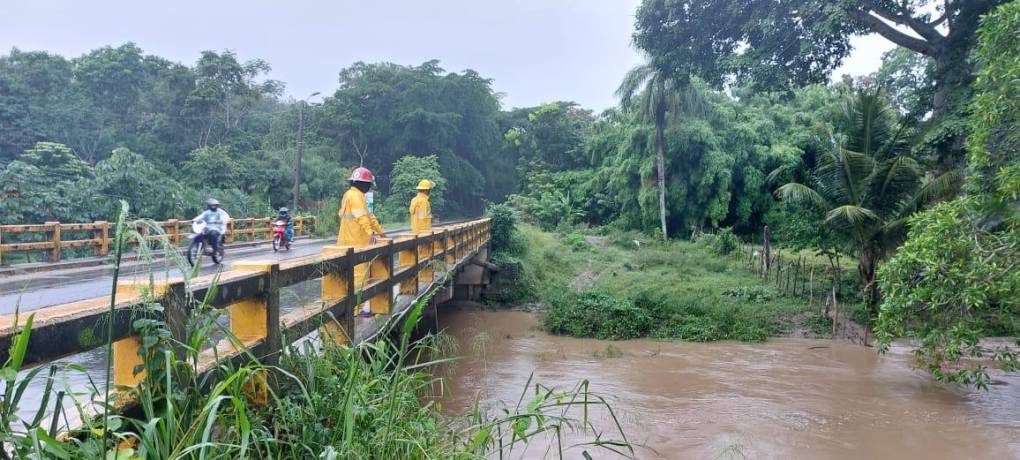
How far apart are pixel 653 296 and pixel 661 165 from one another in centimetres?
1595

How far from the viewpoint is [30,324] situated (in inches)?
68.2

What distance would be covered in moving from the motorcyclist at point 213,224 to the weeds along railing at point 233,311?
25.0 feet

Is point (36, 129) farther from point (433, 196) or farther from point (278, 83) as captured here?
point (278, 83)

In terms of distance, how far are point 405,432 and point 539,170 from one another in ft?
136

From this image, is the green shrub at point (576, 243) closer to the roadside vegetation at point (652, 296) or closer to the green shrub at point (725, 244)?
the roadside vegetation at point (652, 296)

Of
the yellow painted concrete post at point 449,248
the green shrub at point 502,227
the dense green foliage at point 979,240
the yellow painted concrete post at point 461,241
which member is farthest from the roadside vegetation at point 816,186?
the yellow painted concrete post at point 449,248

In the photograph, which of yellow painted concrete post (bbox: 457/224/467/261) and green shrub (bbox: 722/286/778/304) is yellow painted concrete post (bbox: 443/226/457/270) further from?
green shrub (bbox: 722/286/778/304)

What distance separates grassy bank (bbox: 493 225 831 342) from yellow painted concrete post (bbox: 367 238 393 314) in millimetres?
7602

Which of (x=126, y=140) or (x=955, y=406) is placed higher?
(x=126, y=140)

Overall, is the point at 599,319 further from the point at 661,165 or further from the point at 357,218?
the point at 661,165

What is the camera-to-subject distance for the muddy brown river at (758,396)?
6.59 meters

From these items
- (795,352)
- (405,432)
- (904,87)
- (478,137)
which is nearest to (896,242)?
(795,352)

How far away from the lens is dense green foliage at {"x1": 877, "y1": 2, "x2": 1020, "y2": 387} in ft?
22.5

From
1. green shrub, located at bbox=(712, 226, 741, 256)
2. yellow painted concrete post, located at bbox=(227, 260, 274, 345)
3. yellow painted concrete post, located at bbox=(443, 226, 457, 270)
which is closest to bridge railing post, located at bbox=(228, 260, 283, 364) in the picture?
yellow painted concrete post, located at bbox=(227, 260, 274, 345)
